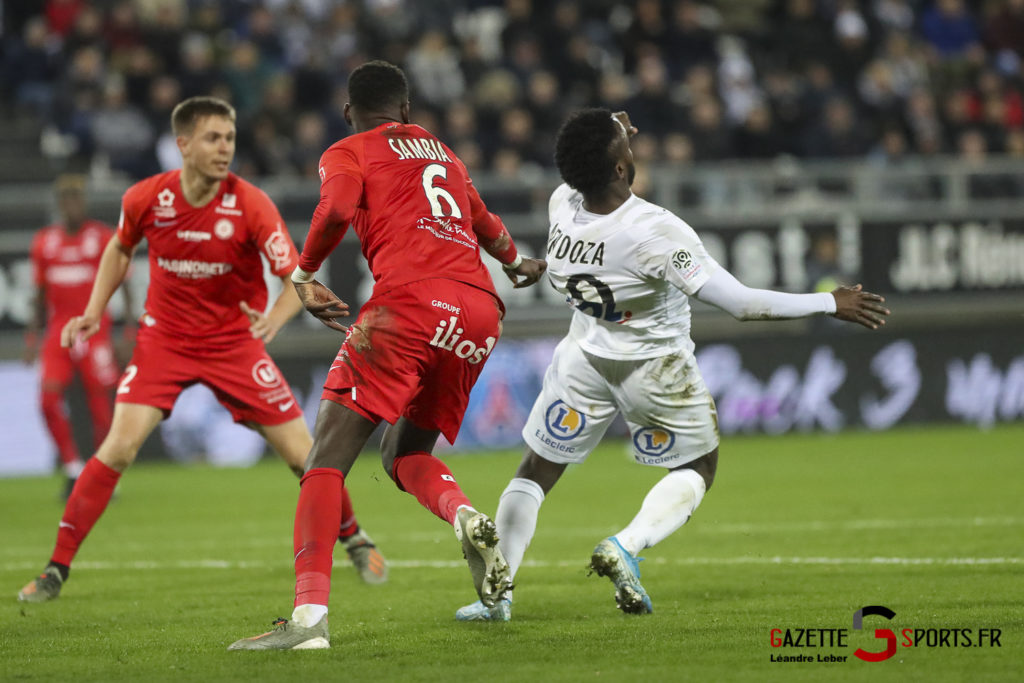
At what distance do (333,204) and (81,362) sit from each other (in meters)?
8.23

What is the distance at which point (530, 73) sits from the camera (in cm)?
1906

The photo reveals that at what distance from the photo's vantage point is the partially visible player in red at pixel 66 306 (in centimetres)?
1288

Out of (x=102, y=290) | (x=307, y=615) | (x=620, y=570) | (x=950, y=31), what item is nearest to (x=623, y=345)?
(x=620, y=570)

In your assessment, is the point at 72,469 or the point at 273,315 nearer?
Answer: the point at 273,315

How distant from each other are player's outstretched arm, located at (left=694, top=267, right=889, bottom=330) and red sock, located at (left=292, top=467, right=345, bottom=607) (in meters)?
1.60

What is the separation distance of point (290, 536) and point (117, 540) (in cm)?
115

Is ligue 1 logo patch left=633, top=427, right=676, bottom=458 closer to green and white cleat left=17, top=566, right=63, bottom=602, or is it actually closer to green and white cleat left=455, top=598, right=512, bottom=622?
green and white cleat left=455, top=598, right=512, bottom=622

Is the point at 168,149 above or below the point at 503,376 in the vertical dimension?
above

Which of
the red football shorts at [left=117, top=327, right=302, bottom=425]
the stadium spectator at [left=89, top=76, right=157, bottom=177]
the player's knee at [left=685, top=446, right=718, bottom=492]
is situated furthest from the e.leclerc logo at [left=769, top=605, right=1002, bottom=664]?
the stadium spectator at [left=89, top=76, right=157, bottom=177]

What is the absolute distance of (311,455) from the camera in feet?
19.0

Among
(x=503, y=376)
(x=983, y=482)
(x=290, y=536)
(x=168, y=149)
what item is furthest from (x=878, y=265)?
(x=290, y=536)

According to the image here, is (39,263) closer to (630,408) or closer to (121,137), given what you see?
(121,137)

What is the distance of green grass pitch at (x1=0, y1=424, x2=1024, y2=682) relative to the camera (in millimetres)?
5293

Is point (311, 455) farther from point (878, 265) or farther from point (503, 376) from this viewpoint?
point (878, 265)
